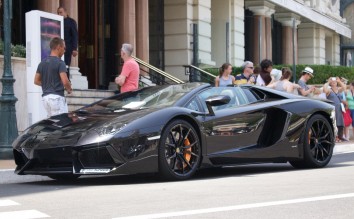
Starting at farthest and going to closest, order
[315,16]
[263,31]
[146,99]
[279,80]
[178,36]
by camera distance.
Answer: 1. [315,16]
2. [263,31]
3. [178,36]
4. [279,80]
5. [146,99]

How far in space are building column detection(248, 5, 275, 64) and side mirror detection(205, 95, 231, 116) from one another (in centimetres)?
2410

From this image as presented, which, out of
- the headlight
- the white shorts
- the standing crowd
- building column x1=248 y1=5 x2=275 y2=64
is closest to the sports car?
the headlight

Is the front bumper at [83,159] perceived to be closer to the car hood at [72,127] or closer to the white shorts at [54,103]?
the car hood at [72,127]

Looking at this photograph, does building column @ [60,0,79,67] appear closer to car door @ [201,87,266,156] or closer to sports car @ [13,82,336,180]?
sports car @ [13,82,336,180]

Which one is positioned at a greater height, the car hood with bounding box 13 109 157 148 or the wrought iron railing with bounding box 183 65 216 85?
the wrought iron railing with bounding box 183 65 216 85

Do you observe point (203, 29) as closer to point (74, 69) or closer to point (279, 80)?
point (74, 69)

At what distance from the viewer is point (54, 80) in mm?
11875

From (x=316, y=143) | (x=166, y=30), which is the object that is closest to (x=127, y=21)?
(x=166, y=30)

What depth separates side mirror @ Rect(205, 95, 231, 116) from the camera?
1031 centimetres

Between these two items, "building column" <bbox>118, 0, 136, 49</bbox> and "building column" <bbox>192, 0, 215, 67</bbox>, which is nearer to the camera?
"building column" <bbox>118, 0, 136, 49</bbox>

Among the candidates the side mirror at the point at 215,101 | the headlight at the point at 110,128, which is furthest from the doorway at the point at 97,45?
the headlight at the point at 110,128

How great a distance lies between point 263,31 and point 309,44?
25.4ft

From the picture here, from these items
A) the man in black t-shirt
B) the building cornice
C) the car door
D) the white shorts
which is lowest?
the car door

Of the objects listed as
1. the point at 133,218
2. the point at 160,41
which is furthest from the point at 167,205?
the point at 160,41
